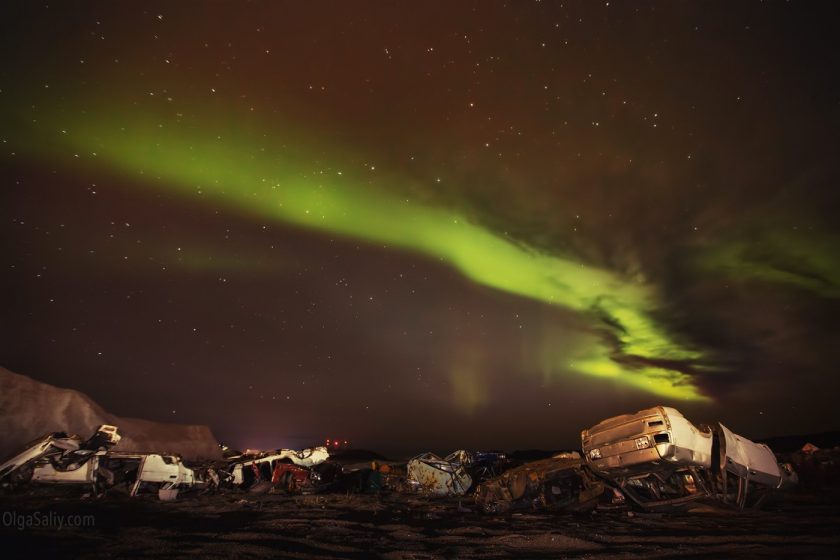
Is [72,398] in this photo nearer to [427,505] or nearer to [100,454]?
[100,454]

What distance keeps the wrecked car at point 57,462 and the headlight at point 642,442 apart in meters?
12.9

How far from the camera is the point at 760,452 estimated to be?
880 centimetres

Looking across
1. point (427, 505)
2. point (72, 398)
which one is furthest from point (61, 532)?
point (72, 398)

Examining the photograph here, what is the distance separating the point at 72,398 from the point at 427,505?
1023 inches

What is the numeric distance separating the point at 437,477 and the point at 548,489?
4.02 metres

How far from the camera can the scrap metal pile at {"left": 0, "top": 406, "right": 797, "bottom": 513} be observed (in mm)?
7961

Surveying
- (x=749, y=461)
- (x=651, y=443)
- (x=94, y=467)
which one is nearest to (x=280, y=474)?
(x=94, y=467)

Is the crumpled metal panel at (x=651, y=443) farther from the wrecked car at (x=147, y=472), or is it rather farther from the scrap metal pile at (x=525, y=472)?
the wrecked car at (x=147, y=472)

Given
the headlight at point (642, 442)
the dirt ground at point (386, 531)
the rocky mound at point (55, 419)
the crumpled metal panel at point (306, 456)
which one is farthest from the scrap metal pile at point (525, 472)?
the rocky mound at point (55, 419)

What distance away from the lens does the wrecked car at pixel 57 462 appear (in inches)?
397

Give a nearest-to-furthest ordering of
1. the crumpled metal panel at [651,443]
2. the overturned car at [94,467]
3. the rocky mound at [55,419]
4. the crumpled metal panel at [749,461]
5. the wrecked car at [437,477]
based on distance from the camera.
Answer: the crumpled metal panel at [651,443] < the crumpled metal panel at [749,461] < the overturned car at [94,467] < the wrecked car at [437,477] < the rocky mound at [55,419]

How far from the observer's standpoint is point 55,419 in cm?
2398

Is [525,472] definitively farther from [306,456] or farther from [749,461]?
[306,456]

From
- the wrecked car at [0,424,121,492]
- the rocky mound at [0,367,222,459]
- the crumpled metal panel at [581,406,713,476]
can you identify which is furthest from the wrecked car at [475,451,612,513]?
the rocky mound at [0,367,222,459]
